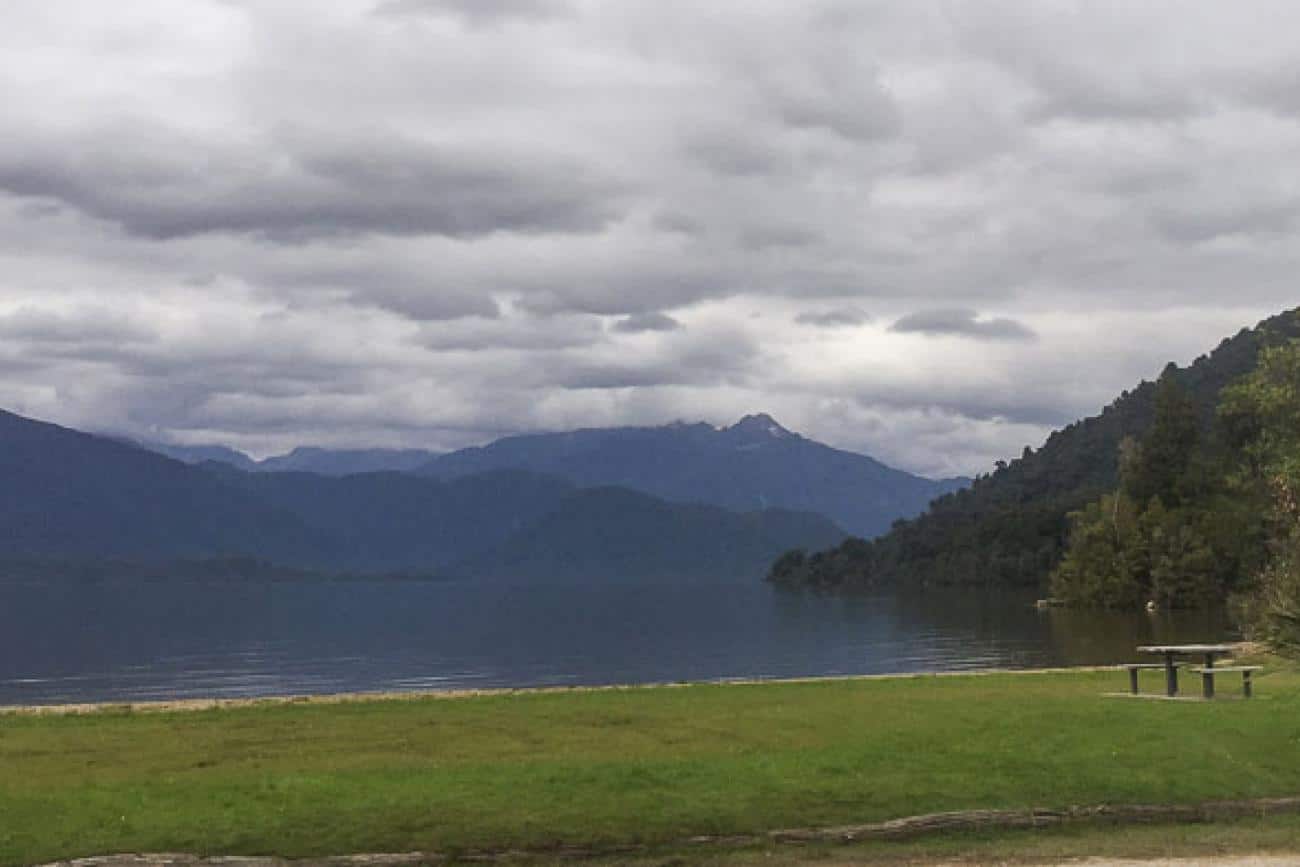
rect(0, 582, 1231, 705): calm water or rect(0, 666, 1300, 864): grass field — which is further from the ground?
rect(0, 666, 1300, 864): grass field

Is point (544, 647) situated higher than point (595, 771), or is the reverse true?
point (595, 771)

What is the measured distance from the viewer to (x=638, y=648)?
4441 inches

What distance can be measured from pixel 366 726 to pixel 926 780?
1306cm

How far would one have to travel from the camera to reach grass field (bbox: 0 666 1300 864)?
18859 millimetres

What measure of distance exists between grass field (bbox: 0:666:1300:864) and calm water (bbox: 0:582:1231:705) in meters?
49.4

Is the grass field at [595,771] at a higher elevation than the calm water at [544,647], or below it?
higher

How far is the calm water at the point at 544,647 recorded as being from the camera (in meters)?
83.2

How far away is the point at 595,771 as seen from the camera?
69.1 feet

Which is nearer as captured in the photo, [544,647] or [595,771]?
[595,771]

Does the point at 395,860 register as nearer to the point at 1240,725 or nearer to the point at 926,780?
the point at 926,780

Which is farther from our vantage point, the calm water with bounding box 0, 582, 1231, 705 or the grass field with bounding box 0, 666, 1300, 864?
the calm water with bounding box 0, 582, 1231, 705

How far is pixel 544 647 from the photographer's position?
11769 cm

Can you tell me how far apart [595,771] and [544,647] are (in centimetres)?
9783

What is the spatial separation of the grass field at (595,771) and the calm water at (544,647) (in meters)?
49.4
